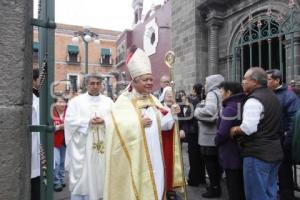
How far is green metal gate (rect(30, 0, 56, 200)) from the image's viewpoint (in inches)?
67.4

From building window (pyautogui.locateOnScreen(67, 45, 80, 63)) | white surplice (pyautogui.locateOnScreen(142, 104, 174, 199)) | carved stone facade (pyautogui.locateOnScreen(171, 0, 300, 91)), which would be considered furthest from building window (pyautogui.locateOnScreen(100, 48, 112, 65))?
white surplice (pyautogui.locateOnScreen(142, 104, 174, 199))

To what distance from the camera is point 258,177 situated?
349cm

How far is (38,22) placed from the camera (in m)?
1.72

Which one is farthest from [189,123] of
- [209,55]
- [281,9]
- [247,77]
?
[209,55]

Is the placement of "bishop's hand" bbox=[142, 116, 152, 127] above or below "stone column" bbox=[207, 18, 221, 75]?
below

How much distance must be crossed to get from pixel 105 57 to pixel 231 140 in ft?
121

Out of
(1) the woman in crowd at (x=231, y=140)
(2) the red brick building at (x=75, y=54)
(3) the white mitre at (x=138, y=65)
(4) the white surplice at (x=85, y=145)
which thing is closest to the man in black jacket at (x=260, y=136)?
(1) the woman in crowd at (x=231, y=140)

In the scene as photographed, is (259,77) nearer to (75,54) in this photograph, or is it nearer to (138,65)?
(138,65)

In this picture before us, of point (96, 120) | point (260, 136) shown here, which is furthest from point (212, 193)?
point (96, 120)

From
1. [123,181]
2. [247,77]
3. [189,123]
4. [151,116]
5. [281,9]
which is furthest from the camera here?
[281,9]

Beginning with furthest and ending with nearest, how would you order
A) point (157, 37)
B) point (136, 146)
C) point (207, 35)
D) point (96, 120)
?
point (157, 37) → point (207, 35) → point (96, 120) → point (136, 146)

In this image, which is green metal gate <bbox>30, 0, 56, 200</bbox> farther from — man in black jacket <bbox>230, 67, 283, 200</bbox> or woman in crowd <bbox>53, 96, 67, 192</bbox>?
woman in crowd <bbox>53, 96, 67, 192</bbox>

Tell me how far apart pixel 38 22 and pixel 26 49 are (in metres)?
0.17

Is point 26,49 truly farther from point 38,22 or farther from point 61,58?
point 61,58
